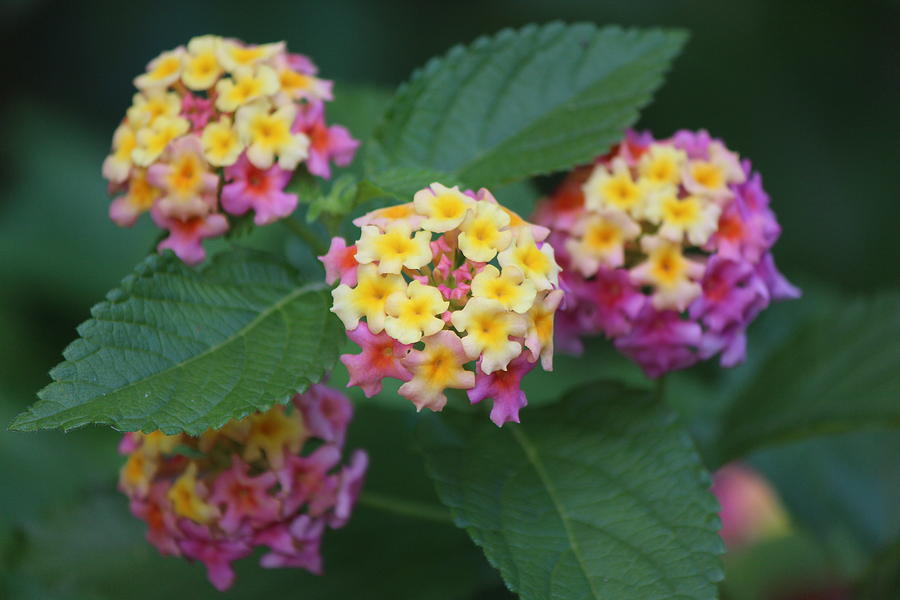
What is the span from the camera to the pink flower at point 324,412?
4.08 ft

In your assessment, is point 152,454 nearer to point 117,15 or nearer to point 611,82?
point 611,82

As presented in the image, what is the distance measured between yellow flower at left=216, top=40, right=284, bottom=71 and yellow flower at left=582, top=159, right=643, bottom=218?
440mm

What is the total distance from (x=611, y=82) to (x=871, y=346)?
583 millimetres

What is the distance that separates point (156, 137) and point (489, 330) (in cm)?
50

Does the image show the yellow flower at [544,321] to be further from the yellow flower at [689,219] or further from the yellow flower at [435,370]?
the yellow flower at [689,219]

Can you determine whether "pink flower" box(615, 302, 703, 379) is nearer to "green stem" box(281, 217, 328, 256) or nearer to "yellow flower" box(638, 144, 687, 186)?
"yellow flower" box(638, 144, 687, 186)

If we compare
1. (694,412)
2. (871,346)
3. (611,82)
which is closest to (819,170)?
(694,412)

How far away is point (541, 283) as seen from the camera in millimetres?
1065

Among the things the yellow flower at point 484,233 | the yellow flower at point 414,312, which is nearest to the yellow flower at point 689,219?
the yellow flower at point 484,233

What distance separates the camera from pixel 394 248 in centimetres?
110

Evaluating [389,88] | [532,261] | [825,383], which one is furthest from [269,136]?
[389,88]

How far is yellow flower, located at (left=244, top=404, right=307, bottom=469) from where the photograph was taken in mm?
1199

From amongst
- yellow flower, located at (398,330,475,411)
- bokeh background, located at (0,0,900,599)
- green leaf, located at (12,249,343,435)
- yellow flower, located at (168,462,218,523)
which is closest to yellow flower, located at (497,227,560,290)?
yellow flower, located at (398,330,475,411)

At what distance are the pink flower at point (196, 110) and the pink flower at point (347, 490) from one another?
1.49 ft
